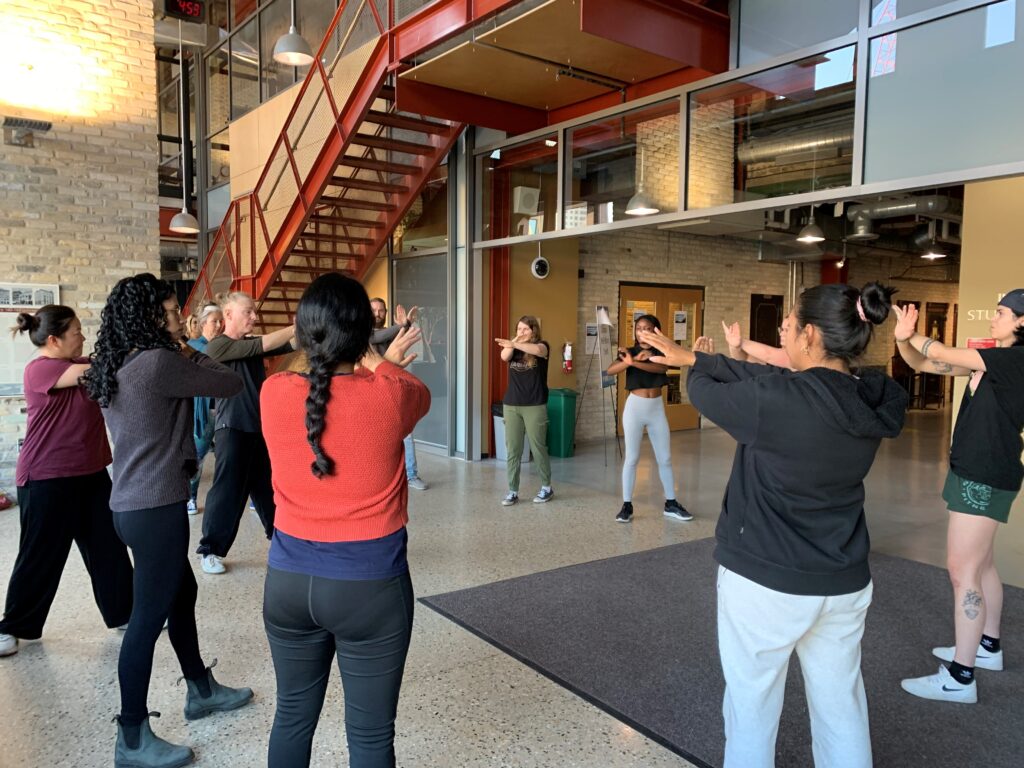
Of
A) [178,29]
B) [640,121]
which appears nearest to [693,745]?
[640,121]

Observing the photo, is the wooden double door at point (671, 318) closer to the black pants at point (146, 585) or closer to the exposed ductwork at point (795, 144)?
the exposed ductwork at point (795, 144)

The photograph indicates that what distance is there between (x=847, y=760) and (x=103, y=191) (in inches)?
294

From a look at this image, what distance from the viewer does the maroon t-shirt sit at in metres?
3.25

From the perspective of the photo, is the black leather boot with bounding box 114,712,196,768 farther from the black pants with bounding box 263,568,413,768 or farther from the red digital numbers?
the red digital numbers

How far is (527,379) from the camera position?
635cm

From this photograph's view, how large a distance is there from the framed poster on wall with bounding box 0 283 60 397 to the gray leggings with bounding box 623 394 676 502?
5255mm

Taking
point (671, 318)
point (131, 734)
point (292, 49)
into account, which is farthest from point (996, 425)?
point (671, 318)

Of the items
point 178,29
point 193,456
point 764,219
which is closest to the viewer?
point 193,456

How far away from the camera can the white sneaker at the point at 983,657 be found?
3297 mm

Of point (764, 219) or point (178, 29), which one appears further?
point (178, 29)

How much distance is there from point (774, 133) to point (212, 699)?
5.30m

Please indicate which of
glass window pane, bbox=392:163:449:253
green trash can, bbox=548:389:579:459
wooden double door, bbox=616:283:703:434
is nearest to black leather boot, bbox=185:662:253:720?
green trash can, bbox=548:389:579:459

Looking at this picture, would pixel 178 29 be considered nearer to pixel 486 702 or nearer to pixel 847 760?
pixel 486 702

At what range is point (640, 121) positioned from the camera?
6430 mm
